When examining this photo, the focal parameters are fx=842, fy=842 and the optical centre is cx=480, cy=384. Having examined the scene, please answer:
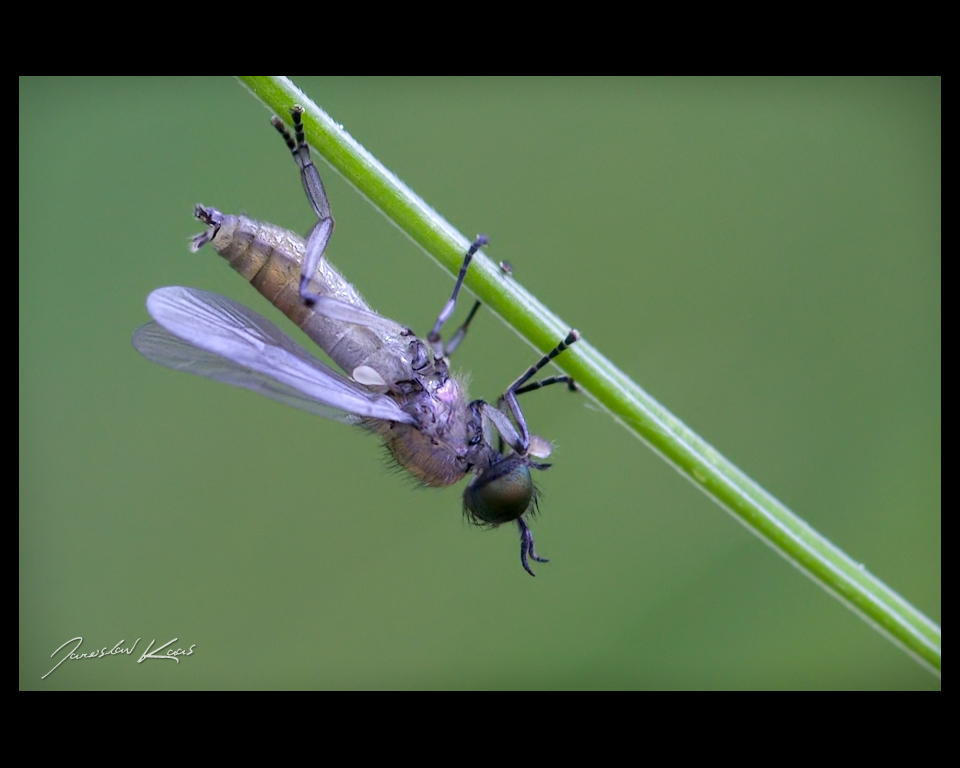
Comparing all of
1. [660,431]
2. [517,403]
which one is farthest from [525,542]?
[660,431]

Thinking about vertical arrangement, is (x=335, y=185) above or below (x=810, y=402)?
below

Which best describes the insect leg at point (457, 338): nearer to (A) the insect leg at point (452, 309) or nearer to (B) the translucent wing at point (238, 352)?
(A) the insect leg at point (452, 309)

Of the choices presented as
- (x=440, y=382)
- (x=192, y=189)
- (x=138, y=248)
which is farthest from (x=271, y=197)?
(x=440, y=382)

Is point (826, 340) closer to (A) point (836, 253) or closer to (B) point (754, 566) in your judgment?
(A) point (836, 253)

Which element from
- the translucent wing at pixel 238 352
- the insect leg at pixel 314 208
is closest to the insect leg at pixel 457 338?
the translucent wing at pixel 238 352
